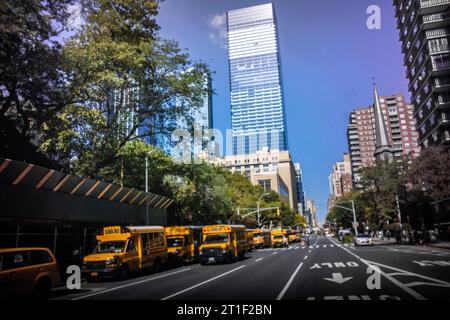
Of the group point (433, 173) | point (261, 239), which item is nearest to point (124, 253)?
point (433, 173)

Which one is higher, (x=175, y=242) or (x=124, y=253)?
(x=175, y=242)

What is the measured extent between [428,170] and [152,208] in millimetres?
29281

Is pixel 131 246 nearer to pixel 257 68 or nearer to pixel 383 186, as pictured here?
pixel 383 186

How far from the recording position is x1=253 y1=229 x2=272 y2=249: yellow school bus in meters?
48.0

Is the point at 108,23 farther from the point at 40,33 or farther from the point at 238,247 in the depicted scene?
the point at 238,247

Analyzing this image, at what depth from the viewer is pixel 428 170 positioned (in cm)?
3619

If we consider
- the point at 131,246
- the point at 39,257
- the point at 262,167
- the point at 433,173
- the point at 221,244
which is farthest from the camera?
the point at 262,167

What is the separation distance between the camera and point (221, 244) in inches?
899

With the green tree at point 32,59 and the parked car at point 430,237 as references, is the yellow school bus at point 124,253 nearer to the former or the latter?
the green tree at point 32,59

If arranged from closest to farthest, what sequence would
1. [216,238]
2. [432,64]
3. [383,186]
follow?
[216,238] → [383,186] → [432,64]

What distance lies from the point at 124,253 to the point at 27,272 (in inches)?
242

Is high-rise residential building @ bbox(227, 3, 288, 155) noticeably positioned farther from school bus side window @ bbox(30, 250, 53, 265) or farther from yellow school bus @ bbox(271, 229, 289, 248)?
school bus side window @ bbox(30, 250, 53, 265)

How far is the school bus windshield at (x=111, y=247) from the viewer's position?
56.6 ft
